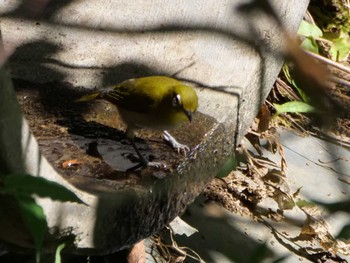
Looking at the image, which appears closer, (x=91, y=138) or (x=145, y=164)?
(x=145, y=164)

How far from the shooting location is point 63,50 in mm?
4109

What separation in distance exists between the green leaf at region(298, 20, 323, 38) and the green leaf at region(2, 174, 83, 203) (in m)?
4.18

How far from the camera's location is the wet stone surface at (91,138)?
11.0ft

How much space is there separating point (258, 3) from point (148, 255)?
150cm

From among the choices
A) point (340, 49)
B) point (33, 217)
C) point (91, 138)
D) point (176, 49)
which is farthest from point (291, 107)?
point (33, 217)

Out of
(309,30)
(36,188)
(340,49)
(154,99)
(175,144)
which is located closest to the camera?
(36,188)

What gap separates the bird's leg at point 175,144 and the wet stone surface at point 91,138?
0.03m

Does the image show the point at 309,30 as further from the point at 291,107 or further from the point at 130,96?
A: the point at 130,96

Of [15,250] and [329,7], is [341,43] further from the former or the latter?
[15,250]

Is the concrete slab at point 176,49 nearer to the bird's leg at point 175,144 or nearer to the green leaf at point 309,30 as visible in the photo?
the bird's leg at point 175,144

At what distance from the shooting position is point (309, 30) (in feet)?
20.1

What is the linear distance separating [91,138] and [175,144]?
39 centimetres

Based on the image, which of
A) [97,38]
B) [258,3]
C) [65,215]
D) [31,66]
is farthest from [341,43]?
[65,215]

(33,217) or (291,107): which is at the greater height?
(33,217)
